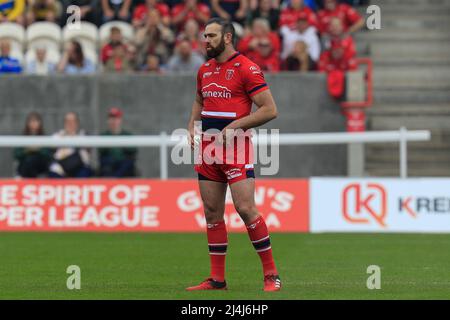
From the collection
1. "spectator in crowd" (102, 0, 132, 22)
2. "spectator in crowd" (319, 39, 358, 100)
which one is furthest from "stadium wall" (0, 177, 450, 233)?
"spectator in crowd" (102, 0, 132, 22)

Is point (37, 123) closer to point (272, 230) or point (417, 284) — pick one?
point (272, 230)

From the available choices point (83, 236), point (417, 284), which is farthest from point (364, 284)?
point (83, 236)

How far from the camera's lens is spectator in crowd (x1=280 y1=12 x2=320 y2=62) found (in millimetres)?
23484

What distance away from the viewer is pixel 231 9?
80.7 feet

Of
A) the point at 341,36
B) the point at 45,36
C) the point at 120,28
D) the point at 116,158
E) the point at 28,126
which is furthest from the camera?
the point at 120,28

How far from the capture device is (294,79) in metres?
22.8

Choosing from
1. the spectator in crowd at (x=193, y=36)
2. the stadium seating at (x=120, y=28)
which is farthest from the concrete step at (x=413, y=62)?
the stadium seating at (x=120, y=28)

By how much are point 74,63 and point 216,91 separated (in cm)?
1207

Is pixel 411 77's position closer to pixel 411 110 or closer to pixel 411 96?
pixel 411 96

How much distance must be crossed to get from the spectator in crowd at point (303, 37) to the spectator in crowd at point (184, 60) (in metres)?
1.59

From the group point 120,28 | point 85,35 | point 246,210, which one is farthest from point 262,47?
point 246,210

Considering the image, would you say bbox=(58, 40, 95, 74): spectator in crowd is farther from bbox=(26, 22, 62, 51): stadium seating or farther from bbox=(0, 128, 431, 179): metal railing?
bbox=(0, 128, 431, 179): metal railing

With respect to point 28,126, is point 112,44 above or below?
above

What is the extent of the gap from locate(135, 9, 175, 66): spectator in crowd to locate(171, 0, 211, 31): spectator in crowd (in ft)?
1.59
